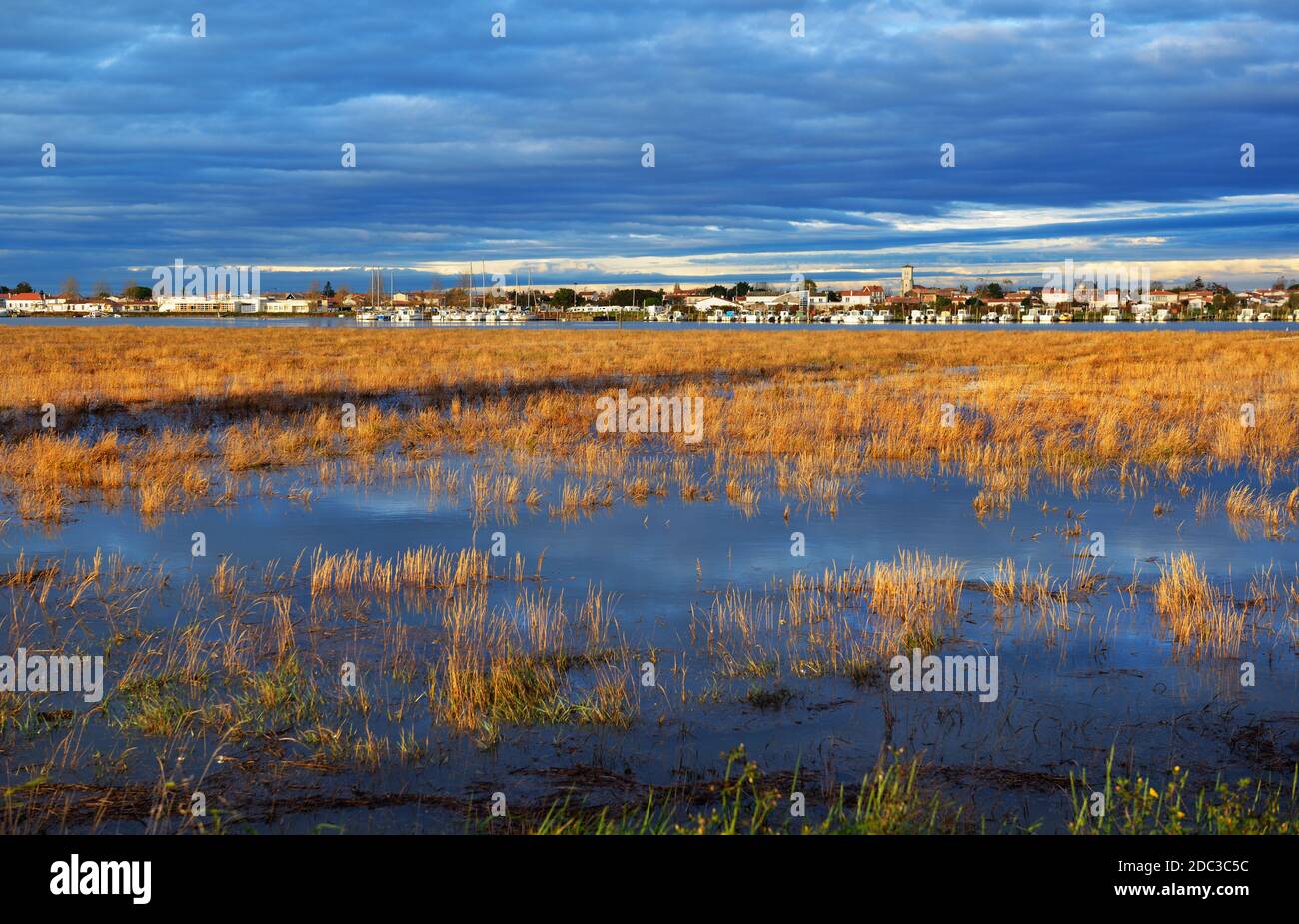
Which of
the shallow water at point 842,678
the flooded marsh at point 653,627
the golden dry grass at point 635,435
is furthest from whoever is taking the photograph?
the golden dry grass at point 635,435

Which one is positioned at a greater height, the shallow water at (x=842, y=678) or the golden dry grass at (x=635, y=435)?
the golden dry grass at (x=635, y=435)

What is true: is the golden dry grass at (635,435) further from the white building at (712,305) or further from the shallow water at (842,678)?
the white building at (712,305)

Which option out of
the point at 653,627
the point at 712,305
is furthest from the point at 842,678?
the point at 712,305

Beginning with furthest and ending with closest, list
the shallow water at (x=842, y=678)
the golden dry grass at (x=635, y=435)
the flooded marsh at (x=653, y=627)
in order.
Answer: the golden dry grass at (x=635, y=435) < the shallow water at (x=842, y=678) < the flooded marsh at (x=653, y=627)

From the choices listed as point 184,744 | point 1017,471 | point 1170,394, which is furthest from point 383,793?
point 1170,394

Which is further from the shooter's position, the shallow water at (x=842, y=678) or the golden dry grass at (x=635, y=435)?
the golden dry grass at (x=635, y=435)

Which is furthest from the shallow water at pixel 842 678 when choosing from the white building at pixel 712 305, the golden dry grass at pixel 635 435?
the white building at pixel 712 305

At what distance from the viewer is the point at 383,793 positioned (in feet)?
20.6

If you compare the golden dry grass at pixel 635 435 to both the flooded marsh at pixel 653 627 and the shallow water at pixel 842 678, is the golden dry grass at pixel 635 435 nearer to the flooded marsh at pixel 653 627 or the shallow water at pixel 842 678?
the flooded marsh at pixel 653 627

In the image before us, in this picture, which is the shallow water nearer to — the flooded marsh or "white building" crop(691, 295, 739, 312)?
the flooded marsh

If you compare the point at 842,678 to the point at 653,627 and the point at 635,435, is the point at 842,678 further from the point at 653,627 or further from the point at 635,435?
the point at 635,435

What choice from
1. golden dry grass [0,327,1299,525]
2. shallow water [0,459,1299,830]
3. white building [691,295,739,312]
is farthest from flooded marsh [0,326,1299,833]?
white building [691,295,739,312]

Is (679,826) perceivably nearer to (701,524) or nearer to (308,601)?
(308,601)

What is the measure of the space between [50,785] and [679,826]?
139 inches
